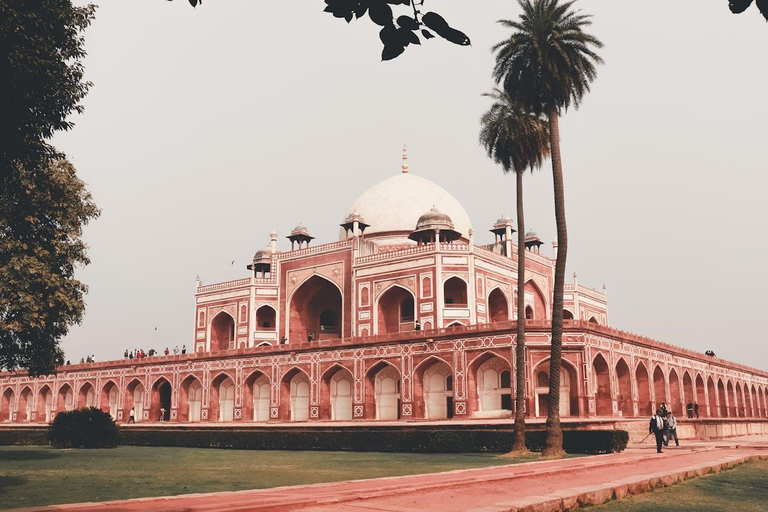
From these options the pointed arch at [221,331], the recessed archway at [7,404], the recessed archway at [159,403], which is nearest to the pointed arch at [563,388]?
the recessed archway at [159,403]

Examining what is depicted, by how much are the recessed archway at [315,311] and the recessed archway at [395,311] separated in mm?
3609

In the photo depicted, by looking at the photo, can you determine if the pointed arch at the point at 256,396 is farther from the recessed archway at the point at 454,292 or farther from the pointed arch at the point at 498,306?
the pointed arch at the point at 498,306

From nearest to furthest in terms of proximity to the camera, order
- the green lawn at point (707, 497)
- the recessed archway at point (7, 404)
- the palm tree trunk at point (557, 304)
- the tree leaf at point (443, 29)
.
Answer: the tree leaf at point (443, 29) < the green lawn at point (707, 497) < the palm tree trunk at point (557, 304) < the recessed archway at point (7, 404)

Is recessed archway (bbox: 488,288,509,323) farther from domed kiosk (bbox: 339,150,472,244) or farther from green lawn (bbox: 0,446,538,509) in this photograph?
green lawn (bbox: 0,446,538,509)

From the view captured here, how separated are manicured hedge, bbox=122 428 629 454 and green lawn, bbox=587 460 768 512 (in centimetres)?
680

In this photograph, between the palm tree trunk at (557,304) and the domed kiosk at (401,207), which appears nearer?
the palm tree trunk at (557,304)

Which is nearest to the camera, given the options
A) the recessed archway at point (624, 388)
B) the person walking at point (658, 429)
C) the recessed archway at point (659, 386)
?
the person walking at point (658, 429)

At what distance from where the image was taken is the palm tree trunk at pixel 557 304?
18.0 metres

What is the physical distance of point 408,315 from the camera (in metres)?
38.6

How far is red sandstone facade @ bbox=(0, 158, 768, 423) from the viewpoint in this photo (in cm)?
2964

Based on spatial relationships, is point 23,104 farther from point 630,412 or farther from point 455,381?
A: point 630,412

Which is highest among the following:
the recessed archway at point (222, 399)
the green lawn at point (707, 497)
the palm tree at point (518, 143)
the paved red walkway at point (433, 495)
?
the palm tree at point (518, 143)

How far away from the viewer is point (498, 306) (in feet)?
132

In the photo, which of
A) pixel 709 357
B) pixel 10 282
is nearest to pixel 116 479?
pixel 10 282
